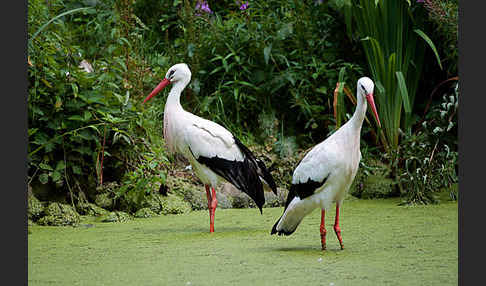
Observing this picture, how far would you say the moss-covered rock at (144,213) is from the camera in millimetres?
5520

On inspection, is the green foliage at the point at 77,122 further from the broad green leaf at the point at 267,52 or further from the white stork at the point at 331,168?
the white stork at the point at 331,168

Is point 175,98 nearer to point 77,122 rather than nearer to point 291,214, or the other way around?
point 77,122

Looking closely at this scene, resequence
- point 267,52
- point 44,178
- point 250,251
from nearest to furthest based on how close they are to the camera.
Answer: point 250,251
point 44,178
point 267,52

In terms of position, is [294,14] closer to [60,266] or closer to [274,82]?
[274,82]

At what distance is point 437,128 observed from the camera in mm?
5898

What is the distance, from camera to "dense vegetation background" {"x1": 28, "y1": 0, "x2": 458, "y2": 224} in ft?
18.0

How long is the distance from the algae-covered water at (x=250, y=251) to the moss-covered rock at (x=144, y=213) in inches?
4.9

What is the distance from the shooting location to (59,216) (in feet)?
17.0

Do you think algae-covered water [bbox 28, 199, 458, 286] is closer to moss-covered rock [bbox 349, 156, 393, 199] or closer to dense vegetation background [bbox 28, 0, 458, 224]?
dense vegetation background [bbox 28, 0, 458, 224]

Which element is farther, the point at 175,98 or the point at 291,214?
the point at 175,98

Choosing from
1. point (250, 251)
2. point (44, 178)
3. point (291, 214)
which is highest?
point (44, 178)

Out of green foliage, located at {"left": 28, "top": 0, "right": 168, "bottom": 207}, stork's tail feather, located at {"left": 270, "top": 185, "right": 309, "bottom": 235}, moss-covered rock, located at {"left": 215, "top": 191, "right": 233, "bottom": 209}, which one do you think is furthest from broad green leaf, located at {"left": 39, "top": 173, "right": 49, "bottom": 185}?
stork's tail feather, located at {"left": 270, "top": 185, "right": 309, "bottom": 235}

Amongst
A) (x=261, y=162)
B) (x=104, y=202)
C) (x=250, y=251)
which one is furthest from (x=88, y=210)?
(x=250, y=251)

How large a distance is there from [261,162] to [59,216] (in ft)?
5.61
